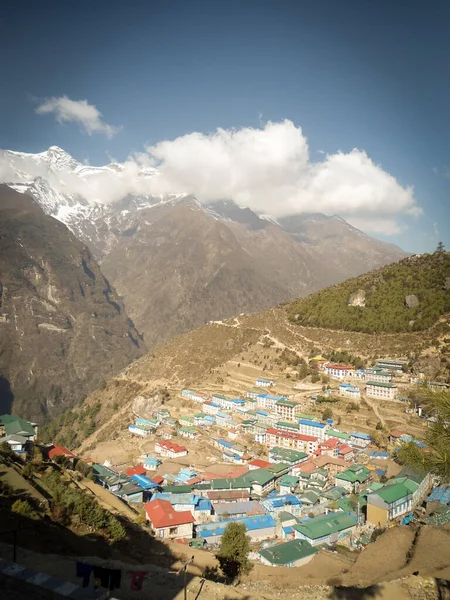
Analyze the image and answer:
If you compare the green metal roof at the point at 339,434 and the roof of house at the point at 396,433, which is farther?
the green metal roof at the point at 339,434

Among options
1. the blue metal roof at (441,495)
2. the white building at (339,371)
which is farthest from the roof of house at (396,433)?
the white building at (339,371)

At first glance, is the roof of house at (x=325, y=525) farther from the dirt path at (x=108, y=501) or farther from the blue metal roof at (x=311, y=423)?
the blue metal roof at (x=311, y=423)

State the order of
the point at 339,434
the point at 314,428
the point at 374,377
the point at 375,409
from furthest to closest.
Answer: the point at 374,377 → the point at 375,409 → the point at 314,428 → the point at 339,434

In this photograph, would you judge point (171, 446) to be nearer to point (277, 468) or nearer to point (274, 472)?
point (277, 468)

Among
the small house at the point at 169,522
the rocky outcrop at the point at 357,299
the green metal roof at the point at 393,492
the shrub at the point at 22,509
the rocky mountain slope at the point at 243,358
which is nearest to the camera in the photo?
the shrub at the point at 22,509

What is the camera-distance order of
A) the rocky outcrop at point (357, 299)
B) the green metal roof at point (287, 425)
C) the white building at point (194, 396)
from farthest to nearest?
1. the rocky outcrop at point (357, 299)
2. the white building at point (194, 396)
3. the green metal roof at point (287, 425)

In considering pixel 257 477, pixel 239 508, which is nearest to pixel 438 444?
pixel 239 508

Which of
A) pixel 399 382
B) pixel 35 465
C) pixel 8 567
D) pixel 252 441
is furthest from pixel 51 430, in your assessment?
pixel 8 567

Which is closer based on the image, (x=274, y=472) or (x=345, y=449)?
(x=274, y=472)
